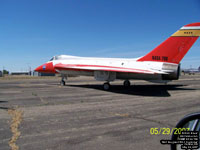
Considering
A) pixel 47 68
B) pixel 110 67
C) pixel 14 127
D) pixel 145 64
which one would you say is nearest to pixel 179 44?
pixel 145 64

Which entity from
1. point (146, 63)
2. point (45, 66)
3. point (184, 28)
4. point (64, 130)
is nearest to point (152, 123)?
point (64, 130)

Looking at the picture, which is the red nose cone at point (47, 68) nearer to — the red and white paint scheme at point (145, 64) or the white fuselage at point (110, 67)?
the red and white paint scheme at point (145, 64)

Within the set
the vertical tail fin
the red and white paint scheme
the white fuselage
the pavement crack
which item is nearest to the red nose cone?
the red and white paint scheme

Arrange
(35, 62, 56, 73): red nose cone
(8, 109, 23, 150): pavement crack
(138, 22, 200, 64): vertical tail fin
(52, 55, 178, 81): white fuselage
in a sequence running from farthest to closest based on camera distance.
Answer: (35, 62, 56, 73): red nose cone < (52, 55, 178, 81): white fuselage < (138, 22, 200, 64): vertical tail fin < (8, 109, 23, 150): pavement crack

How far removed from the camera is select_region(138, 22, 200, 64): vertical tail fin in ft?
46.5

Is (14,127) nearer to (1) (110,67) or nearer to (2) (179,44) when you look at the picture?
(1) (110,67)

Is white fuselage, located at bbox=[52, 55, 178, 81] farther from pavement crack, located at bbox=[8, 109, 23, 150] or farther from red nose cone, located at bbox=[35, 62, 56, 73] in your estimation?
pavement crack, located at bbox=[8, 109, 23, 150]

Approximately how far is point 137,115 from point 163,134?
6.43 ft

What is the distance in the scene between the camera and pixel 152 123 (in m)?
5.82

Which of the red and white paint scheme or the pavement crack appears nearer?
the pavement crack

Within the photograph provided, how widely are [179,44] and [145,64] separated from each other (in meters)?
3.24

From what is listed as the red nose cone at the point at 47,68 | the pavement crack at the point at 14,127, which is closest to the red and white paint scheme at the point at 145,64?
the red nose cone at the point at 47,68

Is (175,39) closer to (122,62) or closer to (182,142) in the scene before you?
(122,62)

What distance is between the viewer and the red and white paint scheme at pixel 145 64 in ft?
46.8
